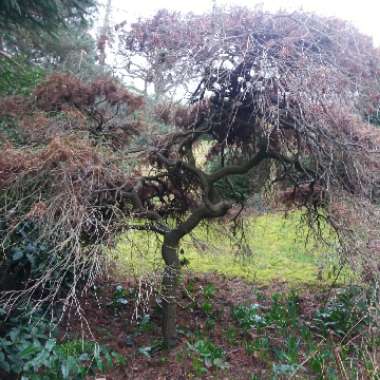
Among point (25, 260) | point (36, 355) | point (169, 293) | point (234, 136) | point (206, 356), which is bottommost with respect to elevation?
point (206, 356)

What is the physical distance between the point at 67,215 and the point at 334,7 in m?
3.14

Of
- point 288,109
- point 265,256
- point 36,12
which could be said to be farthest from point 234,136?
point 265,256

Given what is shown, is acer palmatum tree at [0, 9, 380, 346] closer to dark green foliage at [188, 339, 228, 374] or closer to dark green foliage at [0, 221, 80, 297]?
dark green foliage at [188, 339, 228, 374]

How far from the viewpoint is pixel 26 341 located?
4023mm

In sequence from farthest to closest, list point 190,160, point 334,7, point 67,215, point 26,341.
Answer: point 190,160 < point 334,7 < point 26,341 < point 67,215

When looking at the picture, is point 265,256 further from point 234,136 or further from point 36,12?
point 36,12

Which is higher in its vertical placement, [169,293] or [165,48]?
[165,48]

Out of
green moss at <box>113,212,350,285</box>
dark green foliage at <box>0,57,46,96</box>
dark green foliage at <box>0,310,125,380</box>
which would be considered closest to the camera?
dark green foliage at <box>0,310,125,380</box>

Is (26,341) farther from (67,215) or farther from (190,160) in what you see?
(190,160)

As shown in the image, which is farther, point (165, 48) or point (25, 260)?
point (25, 260)

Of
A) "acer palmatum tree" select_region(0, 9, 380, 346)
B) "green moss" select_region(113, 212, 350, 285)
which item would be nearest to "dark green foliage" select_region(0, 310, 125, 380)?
"acer palmatum tree" select_region(0, 9, 380, 346)

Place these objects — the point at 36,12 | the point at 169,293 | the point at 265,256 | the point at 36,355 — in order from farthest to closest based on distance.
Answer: the point at 265,256, the point at 36,12, the point at 169,293, the point at 36,355

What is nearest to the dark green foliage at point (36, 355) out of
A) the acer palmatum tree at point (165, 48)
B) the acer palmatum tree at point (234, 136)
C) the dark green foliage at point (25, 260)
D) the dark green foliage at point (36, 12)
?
the dark green foliage at point (25, 260)

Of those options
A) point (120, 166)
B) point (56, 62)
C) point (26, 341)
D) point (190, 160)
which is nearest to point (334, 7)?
point (190, 160)
